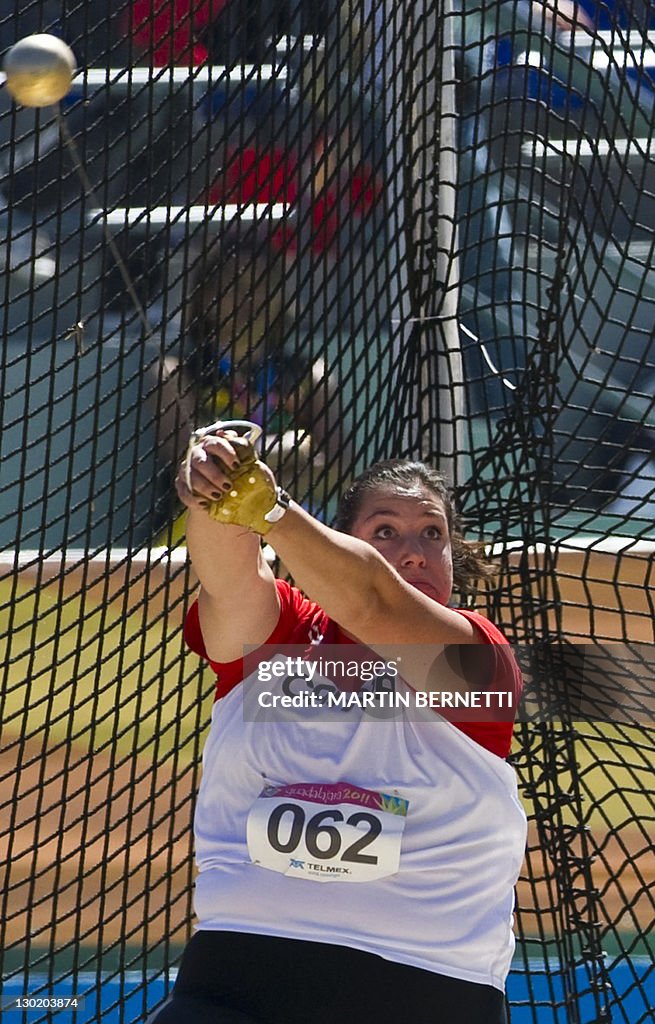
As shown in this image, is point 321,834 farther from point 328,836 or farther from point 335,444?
point 335,444

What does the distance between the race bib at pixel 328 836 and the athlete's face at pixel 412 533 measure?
1.33 feet

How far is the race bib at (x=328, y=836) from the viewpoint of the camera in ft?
6.66

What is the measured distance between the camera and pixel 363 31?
319 centimetres

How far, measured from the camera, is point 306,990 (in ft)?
6.46

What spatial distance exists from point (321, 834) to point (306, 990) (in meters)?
0.22

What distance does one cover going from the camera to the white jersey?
2023 millimetres

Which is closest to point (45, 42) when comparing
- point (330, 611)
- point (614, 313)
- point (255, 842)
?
point (330, 611)

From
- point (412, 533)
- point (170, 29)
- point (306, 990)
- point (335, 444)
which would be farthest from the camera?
point (335, 444)

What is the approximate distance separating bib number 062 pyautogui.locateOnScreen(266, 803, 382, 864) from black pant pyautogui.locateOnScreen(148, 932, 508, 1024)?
127 mm

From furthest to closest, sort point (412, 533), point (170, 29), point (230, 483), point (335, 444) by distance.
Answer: point (335, 444)
point (170, 29)
point (412, 533)
point (230, 483)

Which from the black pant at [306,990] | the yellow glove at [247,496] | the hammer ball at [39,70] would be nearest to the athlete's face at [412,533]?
the yellow glove at [247,496]

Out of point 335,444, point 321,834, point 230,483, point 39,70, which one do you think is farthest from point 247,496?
point 335,444

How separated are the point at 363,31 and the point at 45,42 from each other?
1346 millimetres

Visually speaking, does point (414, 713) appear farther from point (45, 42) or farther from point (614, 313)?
point (614, 313)
